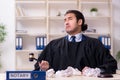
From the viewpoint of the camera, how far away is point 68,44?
8.91 feet

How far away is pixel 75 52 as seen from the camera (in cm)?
263

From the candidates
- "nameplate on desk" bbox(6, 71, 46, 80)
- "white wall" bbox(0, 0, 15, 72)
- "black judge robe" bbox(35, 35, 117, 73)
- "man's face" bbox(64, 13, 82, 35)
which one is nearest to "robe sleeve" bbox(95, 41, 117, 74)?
"black judge robe" bbox(35, 35, 117, 73)

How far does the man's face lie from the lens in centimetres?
274

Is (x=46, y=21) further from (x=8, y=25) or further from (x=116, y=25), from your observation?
(x=116, y=25)

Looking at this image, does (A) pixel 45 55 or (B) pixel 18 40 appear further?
(B) pixel 18 40

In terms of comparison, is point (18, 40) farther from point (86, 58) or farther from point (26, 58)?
point (86, 58)

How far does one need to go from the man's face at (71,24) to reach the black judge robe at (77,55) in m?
0.12

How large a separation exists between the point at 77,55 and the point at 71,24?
0.38 meters

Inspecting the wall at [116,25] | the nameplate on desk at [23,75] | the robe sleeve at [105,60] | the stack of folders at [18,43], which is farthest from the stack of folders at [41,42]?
the nameplate on desk at [23,75]

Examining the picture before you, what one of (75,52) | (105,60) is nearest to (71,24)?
(75,52)

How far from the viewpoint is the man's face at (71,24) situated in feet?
8.99

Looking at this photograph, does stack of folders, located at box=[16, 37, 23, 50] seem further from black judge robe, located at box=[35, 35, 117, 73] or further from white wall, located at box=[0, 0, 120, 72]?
black judge robe, located at box=[35, 35, 117, 73]

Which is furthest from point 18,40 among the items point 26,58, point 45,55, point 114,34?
point 45,55

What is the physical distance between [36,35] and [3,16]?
0.81 metres
